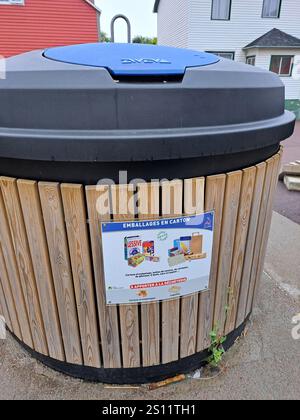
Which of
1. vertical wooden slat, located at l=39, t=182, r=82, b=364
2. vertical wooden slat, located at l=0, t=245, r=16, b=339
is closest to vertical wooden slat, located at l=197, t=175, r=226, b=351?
vertical wooden slat, located at l=39, t=182, r=82, b=364

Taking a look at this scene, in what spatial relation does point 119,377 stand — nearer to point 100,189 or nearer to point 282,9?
point 100,189

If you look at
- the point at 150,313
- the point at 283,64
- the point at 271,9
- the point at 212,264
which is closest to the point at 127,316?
the point at 150,313

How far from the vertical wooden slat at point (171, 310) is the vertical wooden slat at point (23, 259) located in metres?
0.62

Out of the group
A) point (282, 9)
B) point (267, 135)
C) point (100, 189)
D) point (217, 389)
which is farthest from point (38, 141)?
point (282, 9)

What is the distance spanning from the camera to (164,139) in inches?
44.7

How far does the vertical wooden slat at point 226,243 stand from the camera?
1.38 metres

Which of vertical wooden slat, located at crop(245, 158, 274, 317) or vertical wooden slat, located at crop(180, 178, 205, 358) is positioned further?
vertical wooden slat, located at crop(245, 158, 274, 317)

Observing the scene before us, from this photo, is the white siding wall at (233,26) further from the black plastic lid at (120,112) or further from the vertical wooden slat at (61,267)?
the vertical wooden slat at (61,267)

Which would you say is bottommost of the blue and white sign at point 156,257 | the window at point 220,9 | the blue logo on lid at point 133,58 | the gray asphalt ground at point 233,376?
the gray asphalt ground at point 233,376

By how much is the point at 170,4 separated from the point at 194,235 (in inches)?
662

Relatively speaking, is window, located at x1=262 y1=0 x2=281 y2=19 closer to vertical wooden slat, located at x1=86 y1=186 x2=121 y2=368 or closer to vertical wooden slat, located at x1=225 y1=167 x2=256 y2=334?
vertical wooden slat, located at x1=225 y1=167 x2=256 y2=334

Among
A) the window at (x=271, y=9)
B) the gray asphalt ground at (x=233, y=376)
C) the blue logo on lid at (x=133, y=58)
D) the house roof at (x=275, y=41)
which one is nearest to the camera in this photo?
the blue logo on lid at (x=133, y=58)

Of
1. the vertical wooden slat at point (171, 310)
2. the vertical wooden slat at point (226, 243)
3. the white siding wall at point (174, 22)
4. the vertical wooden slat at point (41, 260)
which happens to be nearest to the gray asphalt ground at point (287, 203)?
the vertical wooden slat at point (226, 243)

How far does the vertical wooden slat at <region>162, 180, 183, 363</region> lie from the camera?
1.27 meters
